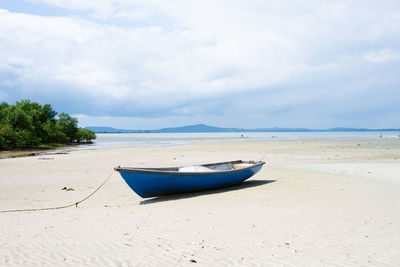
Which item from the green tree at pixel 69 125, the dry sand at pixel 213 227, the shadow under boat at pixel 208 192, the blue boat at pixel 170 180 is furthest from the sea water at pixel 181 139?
the dry sand at pixel 213 227

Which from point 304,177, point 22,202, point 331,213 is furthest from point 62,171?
point 331,213

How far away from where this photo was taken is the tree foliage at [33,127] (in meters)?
40.7

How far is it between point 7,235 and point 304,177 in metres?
12.1

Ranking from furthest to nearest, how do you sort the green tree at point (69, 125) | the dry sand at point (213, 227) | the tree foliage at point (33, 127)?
the green tree at point (69, 125) → the tree foliage at point (33, 127) → the dry sand at point (213, 227)

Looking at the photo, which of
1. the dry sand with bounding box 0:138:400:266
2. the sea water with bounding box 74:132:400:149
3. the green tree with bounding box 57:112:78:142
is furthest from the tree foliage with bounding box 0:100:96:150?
the dry sand with bounding box 0:138:400:266

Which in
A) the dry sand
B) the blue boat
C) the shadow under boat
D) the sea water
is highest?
the sea water

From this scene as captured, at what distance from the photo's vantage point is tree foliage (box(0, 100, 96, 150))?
40.7 meters

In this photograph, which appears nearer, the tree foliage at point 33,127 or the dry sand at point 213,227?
the dry sand at point 213,227

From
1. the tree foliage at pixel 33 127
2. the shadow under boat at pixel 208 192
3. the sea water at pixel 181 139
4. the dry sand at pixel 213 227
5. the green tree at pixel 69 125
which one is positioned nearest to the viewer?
the dry sand at pixel 213 227

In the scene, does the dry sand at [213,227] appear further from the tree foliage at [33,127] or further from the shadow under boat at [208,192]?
the tree foliage at [33,127]

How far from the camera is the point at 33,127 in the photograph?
46.0 meters

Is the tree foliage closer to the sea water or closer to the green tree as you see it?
the green tree

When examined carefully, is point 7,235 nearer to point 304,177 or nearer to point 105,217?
point 105,217

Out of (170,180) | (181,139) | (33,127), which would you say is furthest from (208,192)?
(181,139)
